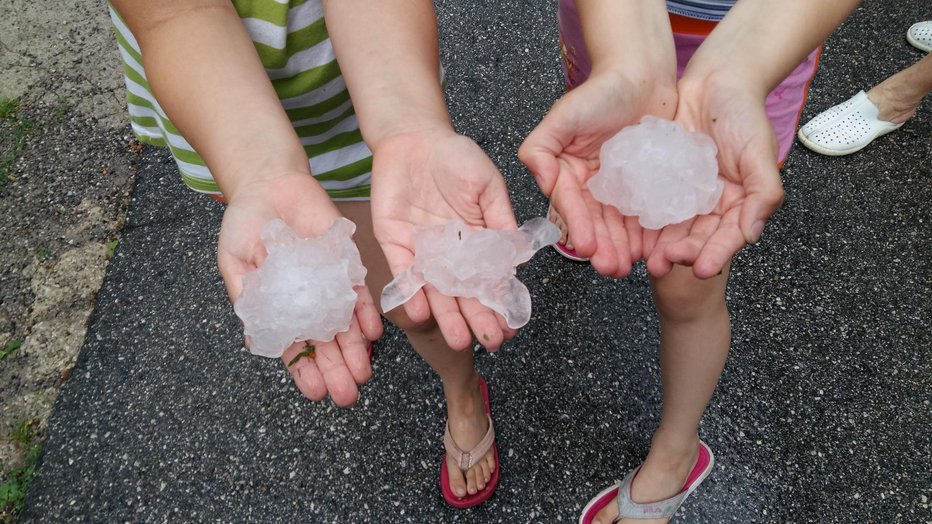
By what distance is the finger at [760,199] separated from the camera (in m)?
1.18

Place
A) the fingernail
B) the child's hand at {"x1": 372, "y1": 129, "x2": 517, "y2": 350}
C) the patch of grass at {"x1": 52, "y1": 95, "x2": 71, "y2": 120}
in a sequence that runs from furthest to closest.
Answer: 1. the patch of grass at {"x1": 52, "y1": 95, "x2": 71, "y2": 120}
2. the child's hand at {"x1": 372, "y1": 129, "x2": 517, "y2": 350}
3. the fingernail

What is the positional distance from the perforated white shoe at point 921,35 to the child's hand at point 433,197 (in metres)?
2.48

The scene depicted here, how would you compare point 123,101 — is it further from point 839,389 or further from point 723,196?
point 839,389

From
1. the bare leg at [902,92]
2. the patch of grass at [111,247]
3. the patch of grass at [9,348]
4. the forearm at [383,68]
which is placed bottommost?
the bare leg at [902,92]

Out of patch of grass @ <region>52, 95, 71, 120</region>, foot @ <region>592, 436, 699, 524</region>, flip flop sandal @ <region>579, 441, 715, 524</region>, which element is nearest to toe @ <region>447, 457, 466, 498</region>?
flip flop sandal @ <region>579, 441, 715, 524</region>

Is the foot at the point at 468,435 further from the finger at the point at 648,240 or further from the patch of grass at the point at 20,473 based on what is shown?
the patch of grass at the point at 20,473

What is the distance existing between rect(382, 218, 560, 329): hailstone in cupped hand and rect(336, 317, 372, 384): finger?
94mm

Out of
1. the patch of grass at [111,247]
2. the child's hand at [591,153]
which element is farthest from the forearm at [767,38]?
the patch of grass at [111,247]

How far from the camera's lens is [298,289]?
4.49 feet

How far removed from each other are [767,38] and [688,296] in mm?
577

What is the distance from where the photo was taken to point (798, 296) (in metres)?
2.16

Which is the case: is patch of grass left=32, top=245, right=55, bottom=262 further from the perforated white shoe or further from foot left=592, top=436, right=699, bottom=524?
the perforated white shoe

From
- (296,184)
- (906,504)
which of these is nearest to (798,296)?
(906,504)

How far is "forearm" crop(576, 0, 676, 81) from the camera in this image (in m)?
1.40
